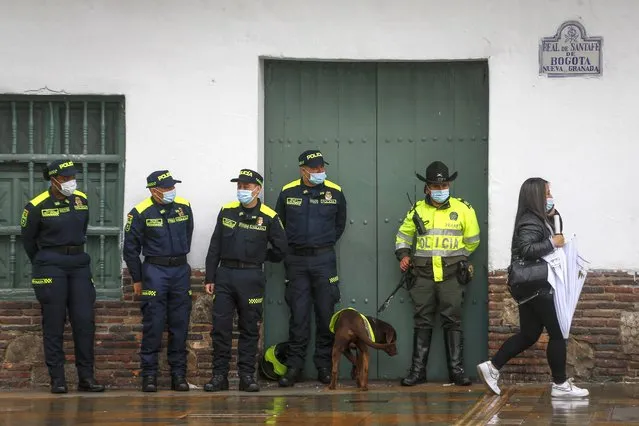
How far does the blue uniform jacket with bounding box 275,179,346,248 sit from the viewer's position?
13852 mm

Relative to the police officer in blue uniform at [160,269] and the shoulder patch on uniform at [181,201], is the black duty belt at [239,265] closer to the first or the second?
the police officer in blue uniform at [160,269]

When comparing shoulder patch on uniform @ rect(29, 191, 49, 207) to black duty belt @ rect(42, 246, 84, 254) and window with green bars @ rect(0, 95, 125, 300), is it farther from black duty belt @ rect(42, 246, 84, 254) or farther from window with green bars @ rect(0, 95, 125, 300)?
window with green bars @ rect(0, 95, 125, 300)

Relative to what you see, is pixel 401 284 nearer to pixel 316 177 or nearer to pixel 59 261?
pixel 316 177

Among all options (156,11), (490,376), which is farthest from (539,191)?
(156,11)

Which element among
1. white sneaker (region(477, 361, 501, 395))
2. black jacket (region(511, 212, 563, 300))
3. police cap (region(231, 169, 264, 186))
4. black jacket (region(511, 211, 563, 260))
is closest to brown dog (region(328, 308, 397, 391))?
white sneaker (region(477, 361, 501, 395))

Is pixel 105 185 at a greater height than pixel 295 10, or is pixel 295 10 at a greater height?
pixel 295 10

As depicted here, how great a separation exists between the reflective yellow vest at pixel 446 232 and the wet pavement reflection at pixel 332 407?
1.24m

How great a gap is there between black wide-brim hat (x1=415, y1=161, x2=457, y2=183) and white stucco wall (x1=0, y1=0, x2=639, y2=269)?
0.49 m

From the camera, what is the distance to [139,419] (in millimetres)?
11656

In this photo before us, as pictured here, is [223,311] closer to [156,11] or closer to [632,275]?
[156,11]

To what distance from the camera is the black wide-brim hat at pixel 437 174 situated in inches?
533

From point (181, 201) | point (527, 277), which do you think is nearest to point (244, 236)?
point (181, 201)

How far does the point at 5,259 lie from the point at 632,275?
5.94 meters

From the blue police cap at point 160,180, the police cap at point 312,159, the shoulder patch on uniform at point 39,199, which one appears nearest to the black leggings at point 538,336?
the police cap at point 312,159
